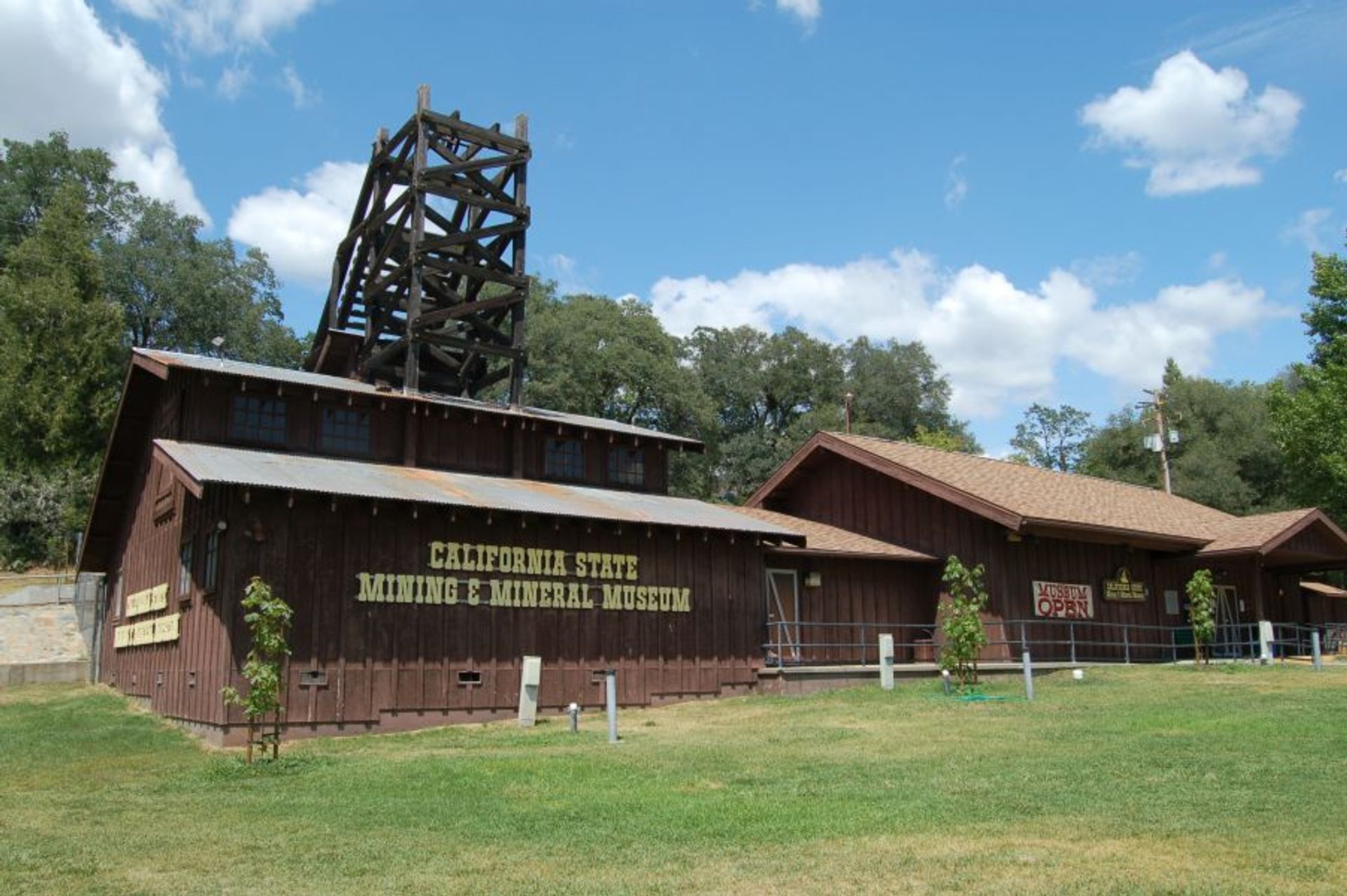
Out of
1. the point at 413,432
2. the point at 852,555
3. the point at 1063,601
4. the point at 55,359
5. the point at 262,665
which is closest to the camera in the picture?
the point at 262,665

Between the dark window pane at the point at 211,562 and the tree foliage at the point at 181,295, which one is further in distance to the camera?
the tree foliage at the point at 181,295

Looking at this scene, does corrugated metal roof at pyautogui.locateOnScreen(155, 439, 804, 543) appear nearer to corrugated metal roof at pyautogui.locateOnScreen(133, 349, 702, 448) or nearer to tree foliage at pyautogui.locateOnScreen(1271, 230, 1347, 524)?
corrugated metal roof at pyautogui.locateOnScreen(133, 349, 702, 448)

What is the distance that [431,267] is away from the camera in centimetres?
2625

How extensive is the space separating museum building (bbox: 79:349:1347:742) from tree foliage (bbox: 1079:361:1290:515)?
28.4m

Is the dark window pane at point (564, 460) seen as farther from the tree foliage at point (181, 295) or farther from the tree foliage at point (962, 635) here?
the tree foliage at point (181, 295)

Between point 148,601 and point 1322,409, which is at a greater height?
point 1322,409

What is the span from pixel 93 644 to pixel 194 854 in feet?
75.7

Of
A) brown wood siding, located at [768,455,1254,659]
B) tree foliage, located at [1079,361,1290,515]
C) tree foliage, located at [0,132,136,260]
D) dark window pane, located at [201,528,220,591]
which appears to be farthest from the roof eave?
tree foliage, located at [0,132,136,260]

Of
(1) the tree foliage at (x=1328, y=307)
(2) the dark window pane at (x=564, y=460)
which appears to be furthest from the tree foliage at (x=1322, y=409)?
(2) the dark window pane at (x=564, y=460)

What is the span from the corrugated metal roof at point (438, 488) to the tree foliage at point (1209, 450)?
42138 millimetres

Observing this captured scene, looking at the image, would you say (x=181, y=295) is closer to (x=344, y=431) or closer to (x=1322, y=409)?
(x=344, y=431)

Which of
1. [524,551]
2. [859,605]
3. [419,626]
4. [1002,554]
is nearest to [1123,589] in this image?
[1002,554]

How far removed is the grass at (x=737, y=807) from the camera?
25.8ft

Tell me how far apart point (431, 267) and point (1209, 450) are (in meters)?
49.0
